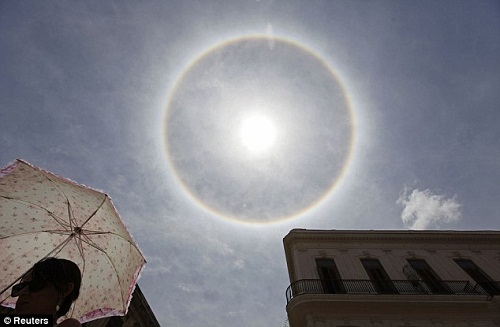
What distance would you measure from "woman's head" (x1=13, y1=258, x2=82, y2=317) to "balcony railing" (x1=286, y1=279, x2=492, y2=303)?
12.9 meters

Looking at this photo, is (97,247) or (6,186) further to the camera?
(97,247)

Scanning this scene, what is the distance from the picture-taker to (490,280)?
50.6ft

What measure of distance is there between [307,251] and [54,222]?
14.4 meters

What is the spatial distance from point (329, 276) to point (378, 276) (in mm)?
2774

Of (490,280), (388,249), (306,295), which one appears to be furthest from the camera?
(388,249)

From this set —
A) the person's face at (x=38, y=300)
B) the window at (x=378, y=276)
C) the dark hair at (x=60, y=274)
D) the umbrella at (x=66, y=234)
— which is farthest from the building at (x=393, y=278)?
the person's face at (x=38, y=300)

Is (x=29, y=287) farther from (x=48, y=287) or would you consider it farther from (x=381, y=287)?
(x=381, y=287)

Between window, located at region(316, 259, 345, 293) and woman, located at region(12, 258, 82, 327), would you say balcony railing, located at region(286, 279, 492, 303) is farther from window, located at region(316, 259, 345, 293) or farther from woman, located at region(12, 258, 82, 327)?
woman, located at region(12, 258, 82, 327)

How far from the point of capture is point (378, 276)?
1505 centimetres

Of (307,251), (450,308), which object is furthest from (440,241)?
(307,251)

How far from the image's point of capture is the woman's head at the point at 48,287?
1.92 m

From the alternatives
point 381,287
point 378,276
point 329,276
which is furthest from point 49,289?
point 378,276

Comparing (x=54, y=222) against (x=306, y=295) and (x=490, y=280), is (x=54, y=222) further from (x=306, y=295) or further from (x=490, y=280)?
(x=490, y=280)

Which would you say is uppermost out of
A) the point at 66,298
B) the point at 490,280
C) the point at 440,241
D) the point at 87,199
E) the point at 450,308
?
the point at 440,241
